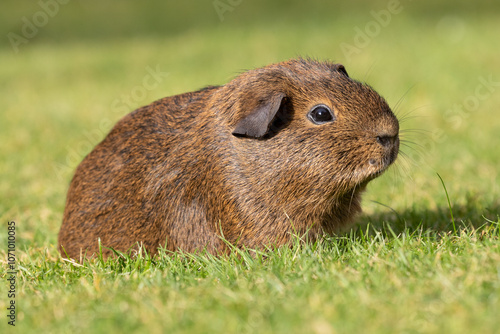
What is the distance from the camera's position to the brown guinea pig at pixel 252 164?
3.98m

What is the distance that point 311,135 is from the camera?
4.02m

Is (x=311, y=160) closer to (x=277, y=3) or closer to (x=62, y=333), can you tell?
(x=62, y=333)

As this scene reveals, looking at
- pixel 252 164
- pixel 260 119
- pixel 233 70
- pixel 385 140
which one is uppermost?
pixel 233 70

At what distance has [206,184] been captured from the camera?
4227 mm

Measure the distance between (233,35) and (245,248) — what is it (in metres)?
14.7

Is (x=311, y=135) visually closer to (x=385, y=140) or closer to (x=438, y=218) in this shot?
(x=385, y=140)

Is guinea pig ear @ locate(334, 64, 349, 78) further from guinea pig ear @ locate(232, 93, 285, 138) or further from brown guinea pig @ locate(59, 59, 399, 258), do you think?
guinea pig ear @ locate(232, 93, 285, 138)

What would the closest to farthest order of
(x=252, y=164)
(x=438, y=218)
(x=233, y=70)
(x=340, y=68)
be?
1. (x=252, y=164)
2. (x=340, y=68)
3. (x=438, y=218)
4. (x=233, y=70)

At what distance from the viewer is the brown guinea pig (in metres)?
3.98

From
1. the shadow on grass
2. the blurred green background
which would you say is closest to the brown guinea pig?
the shadow on grass

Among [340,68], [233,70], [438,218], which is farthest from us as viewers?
[233,70]

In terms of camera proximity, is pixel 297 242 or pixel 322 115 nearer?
pixel 297 242

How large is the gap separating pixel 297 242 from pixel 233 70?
10.6 metres

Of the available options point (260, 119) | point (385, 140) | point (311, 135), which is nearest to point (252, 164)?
point (260, 119)
